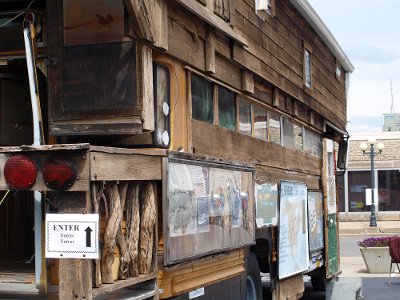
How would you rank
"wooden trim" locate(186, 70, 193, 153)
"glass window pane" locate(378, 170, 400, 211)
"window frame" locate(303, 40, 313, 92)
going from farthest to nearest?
1. "glass window pane" locate(378, 170, 400, 211)
2. "window frame" locate(303, 40, 313, 92)
3. "wooden trim" locate(186, 70, 193, 153)

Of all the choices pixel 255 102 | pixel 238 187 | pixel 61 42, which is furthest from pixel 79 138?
pixel 255 102

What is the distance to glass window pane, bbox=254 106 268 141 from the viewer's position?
8.08 metres

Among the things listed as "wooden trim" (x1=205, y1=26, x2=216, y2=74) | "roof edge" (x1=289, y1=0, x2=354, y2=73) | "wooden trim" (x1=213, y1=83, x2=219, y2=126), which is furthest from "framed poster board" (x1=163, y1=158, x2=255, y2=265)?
"roof edge" (x1=289, y1=0, x2=354, y2=73)

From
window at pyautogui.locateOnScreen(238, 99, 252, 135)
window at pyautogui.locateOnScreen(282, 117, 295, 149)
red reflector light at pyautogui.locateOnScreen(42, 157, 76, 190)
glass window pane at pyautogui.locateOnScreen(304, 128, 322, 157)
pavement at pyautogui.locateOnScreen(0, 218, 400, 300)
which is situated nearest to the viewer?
red reflector light at pyautogui.locateOnScreen(42, 157, 76, 190)

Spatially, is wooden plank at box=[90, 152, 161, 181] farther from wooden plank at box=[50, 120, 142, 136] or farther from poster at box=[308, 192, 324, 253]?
poster at box=[308, 192, 324, 253]

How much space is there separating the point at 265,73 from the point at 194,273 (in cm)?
322

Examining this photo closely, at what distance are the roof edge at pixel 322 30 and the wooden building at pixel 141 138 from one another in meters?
2.15

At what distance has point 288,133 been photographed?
970cm

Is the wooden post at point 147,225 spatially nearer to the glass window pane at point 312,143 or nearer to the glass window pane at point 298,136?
the glass window pane at point 298,136

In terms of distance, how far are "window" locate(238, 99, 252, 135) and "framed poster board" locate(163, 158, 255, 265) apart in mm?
804

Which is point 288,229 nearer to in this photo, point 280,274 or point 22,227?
point 280,274

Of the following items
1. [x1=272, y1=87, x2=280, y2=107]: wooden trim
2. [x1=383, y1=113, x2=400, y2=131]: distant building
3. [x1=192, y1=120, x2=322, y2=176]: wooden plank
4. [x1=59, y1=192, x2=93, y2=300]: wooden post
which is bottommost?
[x1=59, y1=192, x2=93, y2=300]: wooden post

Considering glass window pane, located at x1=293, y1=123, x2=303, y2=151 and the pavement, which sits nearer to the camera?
the pavement

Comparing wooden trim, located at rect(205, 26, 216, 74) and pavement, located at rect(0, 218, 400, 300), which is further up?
wooden trim, located at rect(205, 26, 216, 74)
